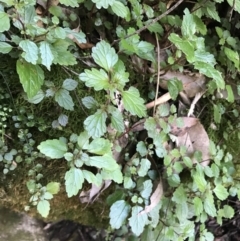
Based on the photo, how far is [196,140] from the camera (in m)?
1.55

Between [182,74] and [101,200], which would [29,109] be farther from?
[182,74]

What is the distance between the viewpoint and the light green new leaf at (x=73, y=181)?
1049 millimetres

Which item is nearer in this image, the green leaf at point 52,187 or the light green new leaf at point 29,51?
the light green new leaf at point 29,51

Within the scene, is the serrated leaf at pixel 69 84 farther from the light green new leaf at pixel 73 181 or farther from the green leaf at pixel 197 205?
the green leaf at pixel 197 205

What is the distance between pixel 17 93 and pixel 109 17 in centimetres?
45

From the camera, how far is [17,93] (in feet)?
4.12

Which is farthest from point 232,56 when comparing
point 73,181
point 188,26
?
point 73,181

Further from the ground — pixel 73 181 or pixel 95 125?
pixel 95 125

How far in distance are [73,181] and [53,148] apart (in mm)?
108

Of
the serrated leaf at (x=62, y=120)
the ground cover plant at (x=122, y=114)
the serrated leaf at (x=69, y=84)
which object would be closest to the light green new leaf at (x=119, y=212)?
the ground cover plant at (x=122, y=114)

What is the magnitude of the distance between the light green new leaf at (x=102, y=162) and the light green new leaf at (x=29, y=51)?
312mm

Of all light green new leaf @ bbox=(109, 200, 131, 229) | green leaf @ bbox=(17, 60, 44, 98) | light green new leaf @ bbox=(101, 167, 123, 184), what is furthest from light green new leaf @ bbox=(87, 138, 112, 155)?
light green new leaf @ bbox=(109, 200, 131, 229)

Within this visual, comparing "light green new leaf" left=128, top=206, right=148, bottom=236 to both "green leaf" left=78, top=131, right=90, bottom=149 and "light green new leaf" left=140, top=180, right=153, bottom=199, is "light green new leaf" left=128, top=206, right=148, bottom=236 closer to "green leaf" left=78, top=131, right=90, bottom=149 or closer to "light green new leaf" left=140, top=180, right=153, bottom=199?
"light green new leaf" left=140, top=180, right=153, bottom=199

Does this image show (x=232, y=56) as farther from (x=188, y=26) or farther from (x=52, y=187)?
(x=52, y=187)
